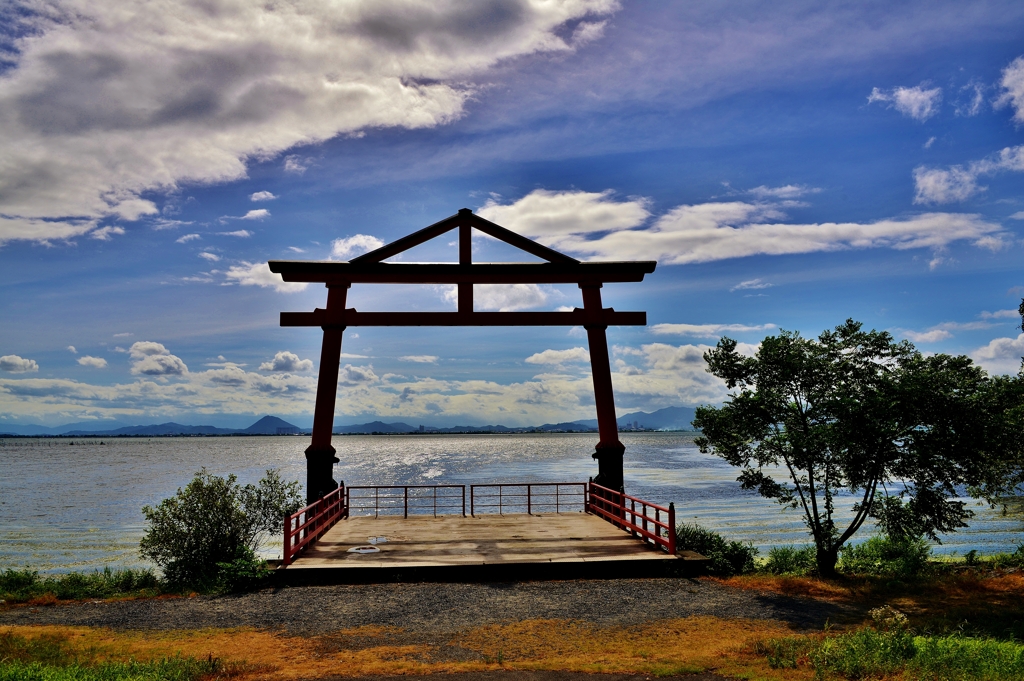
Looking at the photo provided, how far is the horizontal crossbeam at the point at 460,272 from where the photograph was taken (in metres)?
18.3

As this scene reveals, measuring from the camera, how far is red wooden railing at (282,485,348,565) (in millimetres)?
13898

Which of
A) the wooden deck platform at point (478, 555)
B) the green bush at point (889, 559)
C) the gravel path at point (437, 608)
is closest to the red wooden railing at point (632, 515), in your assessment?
the wooden deck platform at point (478, 555)

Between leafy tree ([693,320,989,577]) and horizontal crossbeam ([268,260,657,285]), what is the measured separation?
11.8ft

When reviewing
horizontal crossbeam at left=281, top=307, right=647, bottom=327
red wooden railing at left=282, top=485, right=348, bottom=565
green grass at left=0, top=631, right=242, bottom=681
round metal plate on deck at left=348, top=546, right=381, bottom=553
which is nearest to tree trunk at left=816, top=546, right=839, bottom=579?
horizontal crossbeam at left=281, top=307, right=647, bottom=327

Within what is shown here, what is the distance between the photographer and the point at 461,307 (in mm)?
18781

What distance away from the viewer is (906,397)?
14.2 metres

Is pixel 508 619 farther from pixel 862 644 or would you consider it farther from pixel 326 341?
pixel 326 341

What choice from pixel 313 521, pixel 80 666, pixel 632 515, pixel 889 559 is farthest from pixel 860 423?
pixel 80 666

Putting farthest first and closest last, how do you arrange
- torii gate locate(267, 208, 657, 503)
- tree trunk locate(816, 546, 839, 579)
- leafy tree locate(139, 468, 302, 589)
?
torii gate locate(267, 208, 657, 503), tree trunk locate(816, 546, 839, 579), leafy tree locate(139, 468, 302, 589)

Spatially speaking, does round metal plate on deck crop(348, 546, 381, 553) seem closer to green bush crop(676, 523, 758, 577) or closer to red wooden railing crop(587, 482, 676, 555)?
red wooden railing crop(587, 482, 676, 555)

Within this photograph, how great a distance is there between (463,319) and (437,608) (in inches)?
348

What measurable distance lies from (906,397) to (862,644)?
7.27 m

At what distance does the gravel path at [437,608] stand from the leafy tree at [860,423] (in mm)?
3583

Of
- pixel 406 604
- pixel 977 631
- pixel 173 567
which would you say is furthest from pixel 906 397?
pixel 173 567
